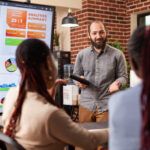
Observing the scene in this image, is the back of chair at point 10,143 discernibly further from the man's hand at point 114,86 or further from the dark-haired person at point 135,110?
the man's hand at point 114,86

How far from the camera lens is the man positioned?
307 cm

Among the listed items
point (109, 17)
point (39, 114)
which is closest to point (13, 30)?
point (39, 114)

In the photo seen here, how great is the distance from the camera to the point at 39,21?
8.82 ft

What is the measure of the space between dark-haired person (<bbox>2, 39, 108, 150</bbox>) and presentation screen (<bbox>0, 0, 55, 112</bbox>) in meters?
0.96

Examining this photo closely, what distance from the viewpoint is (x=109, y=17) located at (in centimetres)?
644

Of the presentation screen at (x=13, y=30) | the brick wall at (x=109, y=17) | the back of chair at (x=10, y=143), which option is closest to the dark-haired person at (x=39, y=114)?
the back of chair at (x=10, y=143)

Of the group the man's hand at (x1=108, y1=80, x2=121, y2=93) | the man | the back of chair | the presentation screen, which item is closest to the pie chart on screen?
the presentation screen

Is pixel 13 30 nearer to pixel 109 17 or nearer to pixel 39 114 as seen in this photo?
pixel 39 114

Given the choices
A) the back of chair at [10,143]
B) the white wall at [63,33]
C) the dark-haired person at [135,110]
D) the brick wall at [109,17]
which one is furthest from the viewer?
the white wall at [63,33]

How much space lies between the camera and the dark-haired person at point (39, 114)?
1.42 m

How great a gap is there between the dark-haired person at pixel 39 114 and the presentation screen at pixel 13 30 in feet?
3.14

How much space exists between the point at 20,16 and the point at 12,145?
55.9 inches

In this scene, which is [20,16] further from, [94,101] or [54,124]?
[54,124]

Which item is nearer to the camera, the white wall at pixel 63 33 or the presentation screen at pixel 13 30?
the presentation screen at pixel 13 30
